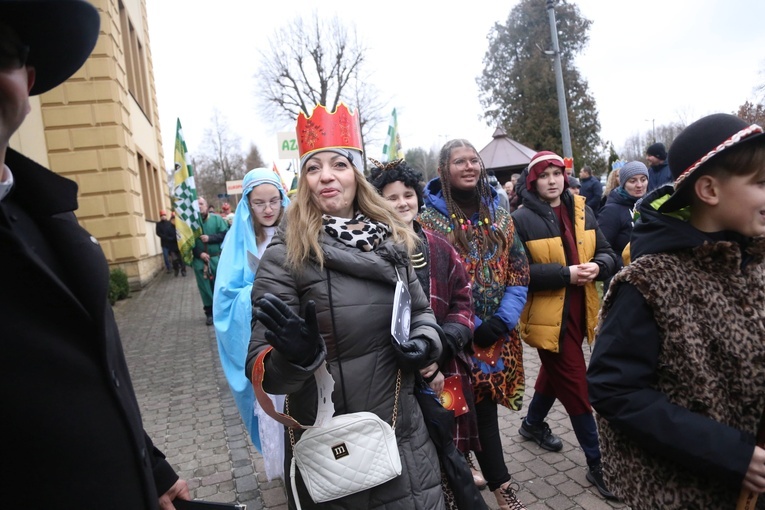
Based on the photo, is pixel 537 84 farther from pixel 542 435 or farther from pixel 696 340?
pixel 696 340

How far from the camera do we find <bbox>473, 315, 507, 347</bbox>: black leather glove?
3.01 meters

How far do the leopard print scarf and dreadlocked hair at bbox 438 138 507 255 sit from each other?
3.60 feet

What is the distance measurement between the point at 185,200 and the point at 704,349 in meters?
6.83

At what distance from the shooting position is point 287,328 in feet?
5.13

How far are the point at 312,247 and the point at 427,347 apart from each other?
0.57 metres

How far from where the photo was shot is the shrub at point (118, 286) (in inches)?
461

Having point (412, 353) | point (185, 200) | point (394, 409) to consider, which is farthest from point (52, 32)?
point (185, 200)

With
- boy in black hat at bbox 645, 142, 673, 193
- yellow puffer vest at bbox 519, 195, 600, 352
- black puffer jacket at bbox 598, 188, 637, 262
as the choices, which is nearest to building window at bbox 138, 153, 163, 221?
boy in black hat at bbox 645, 142, 673, 193

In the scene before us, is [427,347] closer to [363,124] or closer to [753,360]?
[753,360]

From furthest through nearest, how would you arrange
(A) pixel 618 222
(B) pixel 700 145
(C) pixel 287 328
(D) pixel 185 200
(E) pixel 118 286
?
1. (E) pixel 118 286
2. (D) pixel 185 200
3. (A) pixel 618 222
4. (B) pixel 700 145
5. (C) pixel 287 328

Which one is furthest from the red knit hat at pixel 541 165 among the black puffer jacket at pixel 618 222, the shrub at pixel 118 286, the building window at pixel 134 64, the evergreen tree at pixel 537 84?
the evergreen tree at pixel 537 84

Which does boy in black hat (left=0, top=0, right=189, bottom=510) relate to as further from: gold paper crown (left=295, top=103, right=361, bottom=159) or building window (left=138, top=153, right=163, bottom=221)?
building window (left=138, top=153, right=163, bottom=221)

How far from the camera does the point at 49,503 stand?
1.08 meters

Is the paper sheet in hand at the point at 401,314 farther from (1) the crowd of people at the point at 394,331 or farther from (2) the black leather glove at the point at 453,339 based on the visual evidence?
(2) the black leather glove at the point at 453,339
